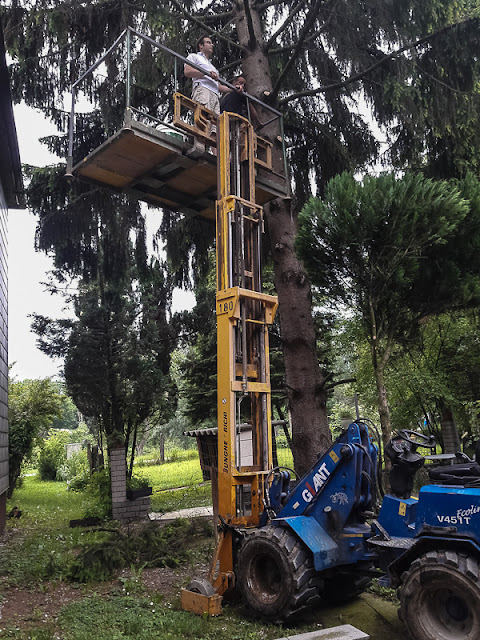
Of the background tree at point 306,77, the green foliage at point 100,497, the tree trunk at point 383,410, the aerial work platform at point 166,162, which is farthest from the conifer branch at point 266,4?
the green foliage at point 100,497

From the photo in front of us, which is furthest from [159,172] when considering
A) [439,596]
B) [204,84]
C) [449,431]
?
[449,431]

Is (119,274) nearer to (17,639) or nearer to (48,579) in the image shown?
(48,579)

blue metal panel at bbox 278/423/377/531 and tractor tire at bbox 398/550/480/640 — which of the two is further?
blue metal panel at bbox 278/423/377/531

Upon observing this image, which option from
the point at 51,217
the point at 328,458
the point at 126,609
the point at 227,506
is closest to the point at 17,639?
the point at 126,609

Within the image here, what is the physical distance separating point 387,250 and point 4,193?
864cm

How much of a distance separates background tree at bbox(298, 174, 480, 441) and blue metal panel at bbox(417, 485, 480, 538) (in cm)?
232

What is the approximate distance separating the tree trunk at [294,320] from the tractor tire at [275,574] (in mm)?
2945

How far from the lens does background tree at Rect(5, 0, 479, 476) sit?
335 inches

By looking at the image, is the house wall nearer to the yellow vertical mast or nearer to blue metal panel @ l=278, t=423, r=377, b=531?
the yellow vertical mast

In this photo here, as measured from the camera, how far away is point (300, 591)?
15.6ft

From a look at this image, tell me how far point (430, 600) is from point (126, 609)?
291cm

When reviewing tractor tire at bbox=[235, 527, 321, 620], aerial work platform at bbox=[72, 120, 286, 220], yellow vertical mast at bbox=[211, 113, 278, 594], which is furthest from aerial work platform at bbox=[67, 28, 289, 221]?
tractor tire at bbox=[235, 527, 321, 620]

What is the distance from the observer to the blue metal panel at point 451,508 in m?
4.05

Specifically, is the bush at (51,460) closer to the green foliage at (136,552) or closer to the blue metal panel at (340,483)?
the green foliage at (136,552)
